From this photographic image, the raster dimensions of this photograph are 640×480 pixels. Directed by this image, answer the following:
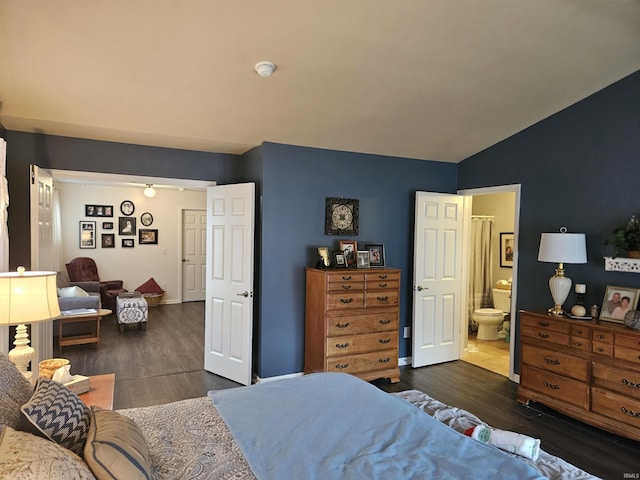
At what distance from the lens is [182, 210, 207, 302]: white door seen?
8.58 metres

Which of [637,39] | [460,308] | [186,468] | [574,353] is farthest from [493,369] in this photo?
[186,468]

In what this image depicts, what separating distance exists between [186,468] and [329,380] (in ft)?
3.20

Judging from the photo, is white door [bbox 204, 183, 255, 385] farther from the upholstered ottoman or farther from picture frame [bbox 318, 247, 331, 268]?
the upholstered ottoman

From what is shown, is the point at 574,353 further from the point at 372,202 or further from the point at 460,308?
the point at 372,202

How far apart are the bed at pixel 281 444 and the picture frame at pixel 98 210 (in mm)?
6868

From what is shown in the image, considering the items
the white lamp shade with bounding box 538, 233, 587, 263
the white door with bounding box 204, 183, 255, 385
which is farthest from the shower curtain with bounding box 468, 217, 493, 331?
the white door with bounding box 204, 183, 255, 385

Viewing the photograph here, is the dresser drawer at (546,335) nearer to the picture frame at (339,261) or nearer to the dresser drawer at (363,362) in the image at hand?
the dresser drawer at (363,362)

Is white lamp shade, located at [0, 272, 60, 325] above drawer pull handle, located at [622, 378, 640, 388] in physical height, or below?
above

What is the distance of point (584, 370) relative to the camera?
3205mm

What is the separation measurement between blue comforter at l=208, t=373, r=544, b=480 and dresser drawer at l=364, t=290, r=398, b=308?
1.86 m

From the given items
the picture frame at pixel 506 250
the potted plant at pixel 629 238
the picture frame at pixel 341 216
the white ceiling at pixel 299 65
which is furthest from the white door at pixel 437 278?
the potted plant at pixel 629 238

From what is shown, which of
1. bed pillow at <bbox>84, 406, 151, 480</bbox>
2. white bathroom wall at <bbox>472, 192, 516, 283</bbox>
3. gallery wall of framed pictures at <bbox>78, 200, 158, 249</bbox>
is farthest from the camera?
gallery wall of framed pictures at <bbox>78, 200, 158, 249</bbox>

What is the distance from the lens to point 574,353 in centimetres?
328

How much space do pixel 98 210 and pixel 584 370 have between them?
8020 millimetres
